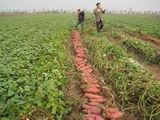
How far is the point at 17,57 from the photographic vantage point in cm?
729

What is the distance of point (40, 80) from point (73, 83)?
109cm

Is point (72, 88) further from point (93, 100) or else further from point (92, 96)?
point (93, 100)

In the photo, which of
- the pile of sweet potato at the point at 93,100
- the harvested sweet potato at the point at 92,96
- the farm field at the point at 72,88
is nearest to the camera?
the farm field at the point at 72,88

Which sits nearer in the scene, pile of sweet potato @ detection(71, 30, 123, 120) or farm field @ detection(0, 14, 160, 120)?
farm field @ detection(0, 14, 160, 120)

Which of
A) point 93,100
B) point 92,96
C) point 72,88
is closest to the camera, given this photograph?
point 93,100

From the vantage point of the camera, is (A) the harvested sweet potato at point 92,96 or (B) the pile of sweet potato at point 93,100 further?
(A) the harvested sweet potato at point 92,96

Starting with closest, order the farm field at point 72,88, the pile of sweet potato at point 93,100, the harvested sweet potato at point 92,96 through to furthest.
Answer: the farm field at point 72,88 → the pile of sweet potato at point 93,100 → the harvested sweet potato at point 92,96

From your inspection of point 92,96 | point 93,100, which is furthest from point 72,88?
point 93,100

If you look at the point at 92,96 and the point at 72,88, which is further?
the point at 72,88

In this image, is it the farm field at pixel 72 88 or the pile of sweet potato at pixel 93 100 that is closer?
the farm field at pixel 72 88

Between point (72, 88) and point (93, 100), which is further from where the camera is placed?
point (72, 88)

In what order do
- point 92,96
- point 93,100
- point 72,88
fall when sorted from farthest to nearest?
point 72,88, point 92,96, point 93,100

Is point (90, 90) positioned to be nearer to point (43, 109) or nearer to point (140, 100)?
point (140, 100)

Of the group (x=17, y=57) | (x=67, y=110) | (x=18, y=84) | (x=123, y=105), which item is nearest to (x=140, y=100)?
(x=123, y=105)
